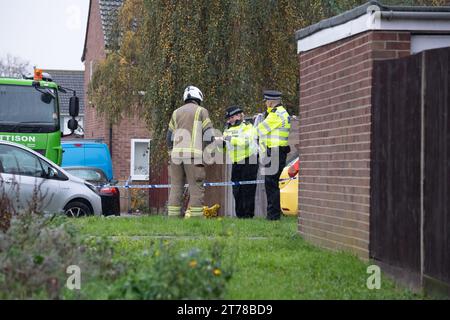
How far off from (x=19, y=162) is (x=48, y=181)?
65 centimetres

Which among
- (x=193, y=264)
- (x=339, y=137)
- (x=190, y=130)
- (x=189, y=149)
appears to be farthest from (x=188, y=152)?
(x=193, y=264)

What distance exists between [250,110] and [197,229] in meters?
10.8

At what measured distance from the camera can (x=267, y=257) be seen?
943 cm

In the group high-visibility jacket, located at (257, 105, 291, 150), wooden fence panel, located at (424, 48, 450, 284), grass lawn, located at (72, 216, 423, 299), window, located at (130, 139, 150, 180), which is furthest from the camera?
window, located at (130, 139, 150, 180)

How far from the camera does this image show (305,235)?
38.0 ft

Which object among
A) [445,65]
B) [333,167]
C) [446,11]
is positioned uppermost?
[446,11]

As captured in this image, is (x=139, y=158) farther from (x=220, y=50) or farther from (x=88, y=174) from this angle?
(x=220, y=50)

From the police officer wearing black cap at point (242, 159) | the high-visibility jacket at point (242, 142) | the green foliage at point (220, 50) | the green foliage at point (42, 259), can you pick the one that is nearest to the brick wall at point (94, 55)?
the green foliage at point (220, 50)

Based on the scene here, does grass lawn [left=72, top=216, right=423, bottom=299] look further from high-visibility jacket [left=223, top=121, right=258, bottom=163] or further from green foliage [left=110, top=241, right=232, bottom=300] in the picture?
high-visibility jacket [left=223, top=121, right=258, bottom=163]

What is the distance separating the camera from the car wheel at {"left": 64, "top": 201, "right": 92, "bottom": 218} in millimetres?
17656

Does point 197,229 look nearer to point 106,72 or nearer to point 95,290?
point 95,290

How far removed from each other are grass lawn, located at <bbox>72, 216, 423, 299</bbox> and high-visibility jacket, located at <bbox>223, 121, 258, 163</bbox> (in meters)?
3.53

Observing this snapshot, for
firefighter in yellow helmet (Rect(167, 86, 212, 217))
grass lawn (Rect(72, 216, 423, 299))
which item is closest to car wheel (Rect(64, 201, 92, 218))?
firefighter in yellow helmet (Rect(167, 86, 212, 217))

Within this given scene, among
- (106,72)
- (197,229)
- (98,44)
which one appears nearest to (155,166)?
(106,72)
